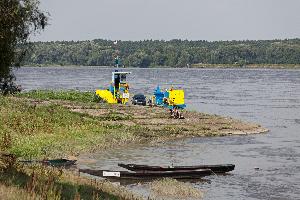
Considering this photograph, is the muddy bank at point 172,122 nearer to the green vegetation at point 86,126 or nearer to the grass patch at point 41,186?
the green vegetation at point 86,126

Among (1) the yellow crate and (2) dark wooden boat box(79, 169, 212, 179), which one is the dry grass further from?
(1) the yellow crate

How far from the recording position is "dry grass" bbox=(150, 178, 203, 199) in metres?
25.8

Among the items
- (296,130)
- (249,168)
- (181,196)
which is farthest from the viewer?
(296,130)

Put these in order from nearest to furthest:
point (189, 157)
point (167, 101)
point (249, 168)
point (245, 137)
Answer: point (249, 168) < point (189, 157) < point (245, 137) < point (167, 101)

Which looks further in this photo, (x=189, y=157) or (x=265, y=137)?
(x=265, y=137)

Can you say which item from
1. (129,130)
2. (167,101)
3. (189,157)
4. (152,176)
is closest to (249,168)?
(189,157)

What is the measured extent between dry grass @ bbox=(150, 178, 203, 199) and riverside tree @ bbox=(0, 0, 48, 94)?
8611 millimetres

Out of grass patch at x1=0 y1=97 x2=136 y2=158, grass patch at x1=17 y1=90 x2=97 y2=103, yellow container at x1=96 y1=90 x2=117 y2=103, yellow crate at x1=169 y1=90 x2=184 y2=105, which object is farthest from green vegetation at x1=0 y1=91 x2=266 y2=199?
yellow container at x1=96 y1=90 x2=117 y2=103

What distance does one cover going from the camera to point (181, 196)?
84.5ft

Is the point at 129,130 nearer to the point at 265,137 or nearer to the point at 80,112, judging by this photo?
the point at 80,112

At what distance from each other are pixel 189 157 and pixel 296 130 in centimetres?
2167

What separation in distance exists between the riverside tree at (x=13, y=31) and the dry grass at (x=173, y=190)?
8.61 m

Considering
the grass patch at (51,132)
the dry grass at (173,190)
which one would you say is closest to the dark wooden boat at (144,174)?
the dry grass at (173,190)

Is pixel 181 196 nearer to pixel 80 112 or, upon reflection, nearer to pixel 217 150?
pixel 217 150
